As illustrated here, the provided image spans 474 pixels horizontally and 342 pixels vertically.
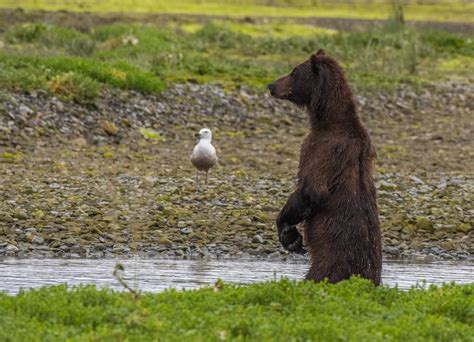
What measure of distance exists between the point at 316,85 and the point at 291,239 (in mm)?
1268

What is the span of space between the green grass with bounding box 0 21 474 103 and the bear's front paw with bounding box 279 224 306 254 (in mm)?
10898

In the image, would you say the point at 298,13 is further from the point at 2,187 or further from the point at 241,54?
the point at 2,187

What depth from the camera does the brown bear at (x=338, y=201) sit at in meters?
9.62

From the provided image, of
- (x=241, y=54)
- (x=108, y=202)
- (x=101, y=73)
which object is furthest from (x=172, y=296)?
(x=241, y=54)

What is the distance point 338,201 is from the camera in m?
9.66

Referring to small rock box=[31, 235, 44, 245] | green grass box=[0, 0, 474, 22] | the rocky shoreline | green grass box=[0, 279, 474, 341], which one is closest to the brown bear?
green grass box=[0, 279, 474, 341]

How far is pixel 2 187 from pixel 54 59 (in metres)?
6.95

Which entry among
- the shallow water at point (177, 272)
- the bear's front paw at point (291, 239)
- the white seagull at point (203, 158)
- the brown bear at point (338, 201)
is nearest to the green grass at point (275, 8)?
the white seagull at point (203, 158)

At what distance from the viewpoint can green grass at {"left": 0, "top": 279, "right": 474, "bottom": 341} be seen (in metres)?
7.59

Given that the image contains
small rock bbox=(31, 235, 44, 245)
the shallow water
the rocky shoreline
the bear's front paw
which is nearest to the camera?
the bear's front paw

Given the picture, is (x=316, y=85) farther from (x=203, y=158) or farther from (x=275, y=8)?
→ (x=275, y=8)

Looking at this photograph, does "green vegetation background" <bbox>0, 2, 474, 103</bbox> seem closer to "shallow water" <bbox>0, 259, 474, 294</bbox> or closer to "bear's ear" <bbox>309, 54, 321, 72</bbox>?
"shallow water" <bbox>0, 259, 474, 294</bbox>

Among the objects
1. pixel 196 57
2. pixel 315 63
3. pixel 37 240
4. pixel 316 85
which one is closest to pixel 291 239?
pixel 316 85

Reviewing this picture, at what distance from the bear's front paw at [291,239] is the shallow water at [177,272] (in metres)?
1.66
